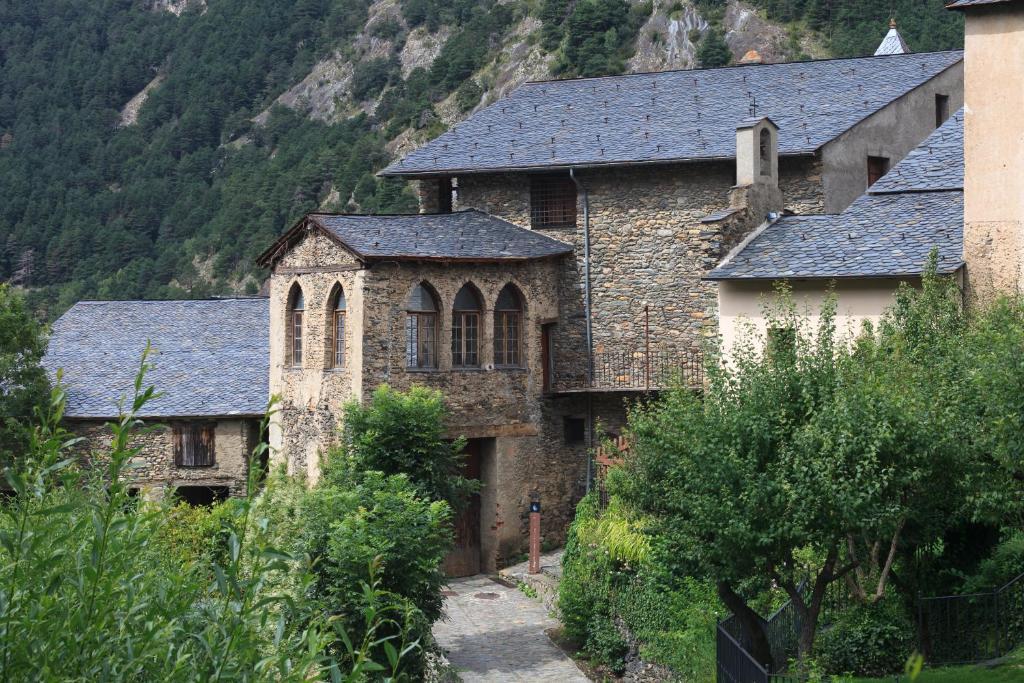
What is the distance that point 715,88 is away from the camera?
32344mm

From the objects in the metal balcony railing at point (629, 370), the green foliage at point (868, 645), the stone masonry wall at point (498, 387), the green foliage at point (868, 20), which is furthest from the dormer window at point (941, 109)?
the green foliage at point (868, 20)

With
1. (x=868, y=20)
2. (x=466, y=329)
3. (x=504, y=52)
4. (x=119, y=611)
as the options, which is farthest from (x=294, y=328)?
(x=504, y=52)

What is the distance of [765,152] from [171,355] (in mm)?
17475

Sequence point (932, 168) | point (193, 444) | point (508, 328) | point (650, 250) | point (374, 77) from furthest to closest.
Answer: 1. point (374, 77)
2. point (193, 444)
3. point (650, 250)
4. point (508, 328)
5. point (932, 168)

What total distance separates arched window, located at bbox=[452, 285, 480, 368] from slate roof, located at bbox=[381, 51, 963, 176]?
144 inches

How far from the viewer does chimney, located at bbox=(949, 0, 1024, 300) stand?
22.6m

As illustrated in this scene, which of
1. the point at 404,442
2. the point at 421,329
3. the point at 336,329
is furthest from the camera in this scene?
the point at 336,329

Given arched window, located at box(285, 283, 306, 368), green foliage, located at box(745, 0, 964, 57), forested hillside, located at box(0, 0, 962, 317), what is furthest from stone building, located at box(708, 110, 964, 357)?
forested hillside, located at box(0, 0, 962, 317)

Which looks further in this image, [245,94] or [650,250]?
[245,94]

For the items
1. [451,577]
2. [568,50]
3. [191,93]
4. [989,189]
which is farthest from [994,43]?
[191,93]

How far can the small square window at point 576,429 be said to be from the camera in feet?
98.7

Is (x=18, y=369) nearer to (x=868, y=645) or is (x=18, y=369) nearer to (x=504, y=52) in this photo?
(x=868, y=645)

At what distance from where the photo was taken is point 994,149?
22.9 m

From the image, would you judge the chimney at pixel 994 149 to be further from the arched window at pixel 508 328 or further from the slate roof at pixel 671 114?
the arched window at pixel 508 328
